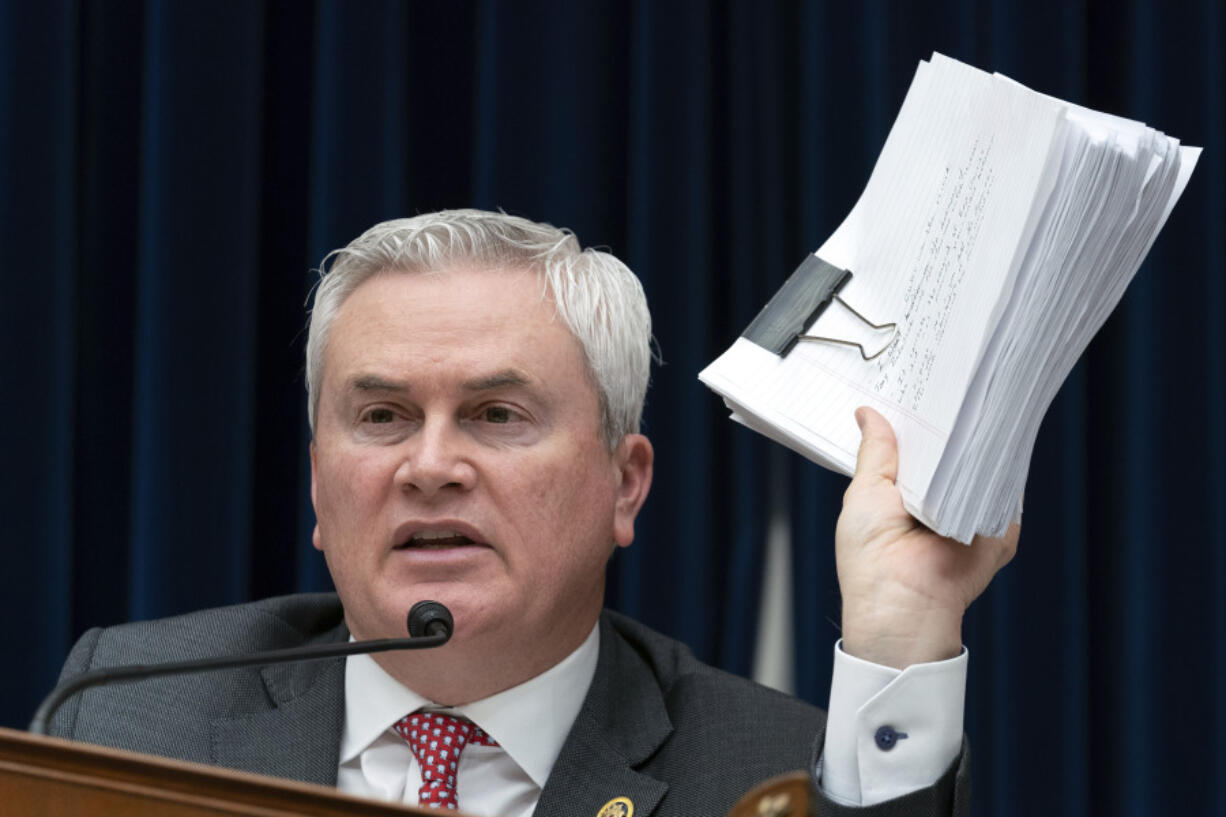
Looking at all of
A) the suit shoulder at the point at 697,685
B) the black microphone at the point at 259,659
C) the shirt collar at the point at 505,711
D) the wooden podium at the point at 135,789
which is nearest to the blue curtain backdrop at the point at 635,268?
the suit shoulder at the point at 697,685

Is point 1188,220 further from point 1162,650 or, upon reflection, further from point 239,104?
point 239,104

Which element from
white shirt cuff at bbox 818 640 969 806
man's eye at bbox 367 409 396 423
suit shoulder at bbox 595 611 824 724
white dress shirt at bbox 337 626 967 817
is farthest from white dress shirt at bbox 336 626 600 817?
white shirt cuff at bbox 818 640 969 806

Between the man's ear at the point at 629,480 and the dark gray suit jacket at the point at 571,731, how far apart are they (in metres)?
0.14

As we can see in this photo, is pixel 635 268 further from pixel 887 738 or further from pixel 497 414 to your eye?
pixel 887 738

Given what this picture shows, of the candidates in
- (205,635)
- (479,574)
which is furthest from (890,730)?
(205,635)

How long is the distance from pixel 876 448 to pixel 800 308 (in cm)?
17

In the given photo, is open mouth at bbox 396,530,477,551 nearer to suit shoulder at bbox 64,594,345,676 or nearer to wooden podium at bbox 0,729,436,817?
suit shoulder at bbox 64,594,345,676

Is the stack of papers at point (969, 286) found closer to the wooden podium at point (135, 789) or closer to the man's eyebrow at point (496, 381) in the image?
the man's eyebrow at point (496, 381)

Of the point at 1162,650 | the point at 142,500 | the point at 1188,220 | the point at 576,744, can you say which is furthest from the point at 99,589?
the point at 1188,220

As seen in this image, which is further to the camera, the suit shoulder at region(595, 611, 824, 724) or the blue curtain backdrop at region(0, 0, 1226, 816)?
the blue curtain backdrop at region(0, 0, 1226, 816)

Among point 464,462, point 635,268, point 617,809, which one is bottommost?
point 617,809

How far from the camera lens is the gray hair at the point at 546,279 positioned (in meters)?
1.71

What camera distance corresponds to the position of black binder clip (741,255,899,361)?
55.2 inches

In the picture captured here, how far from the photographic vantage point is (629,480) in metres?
1.81
